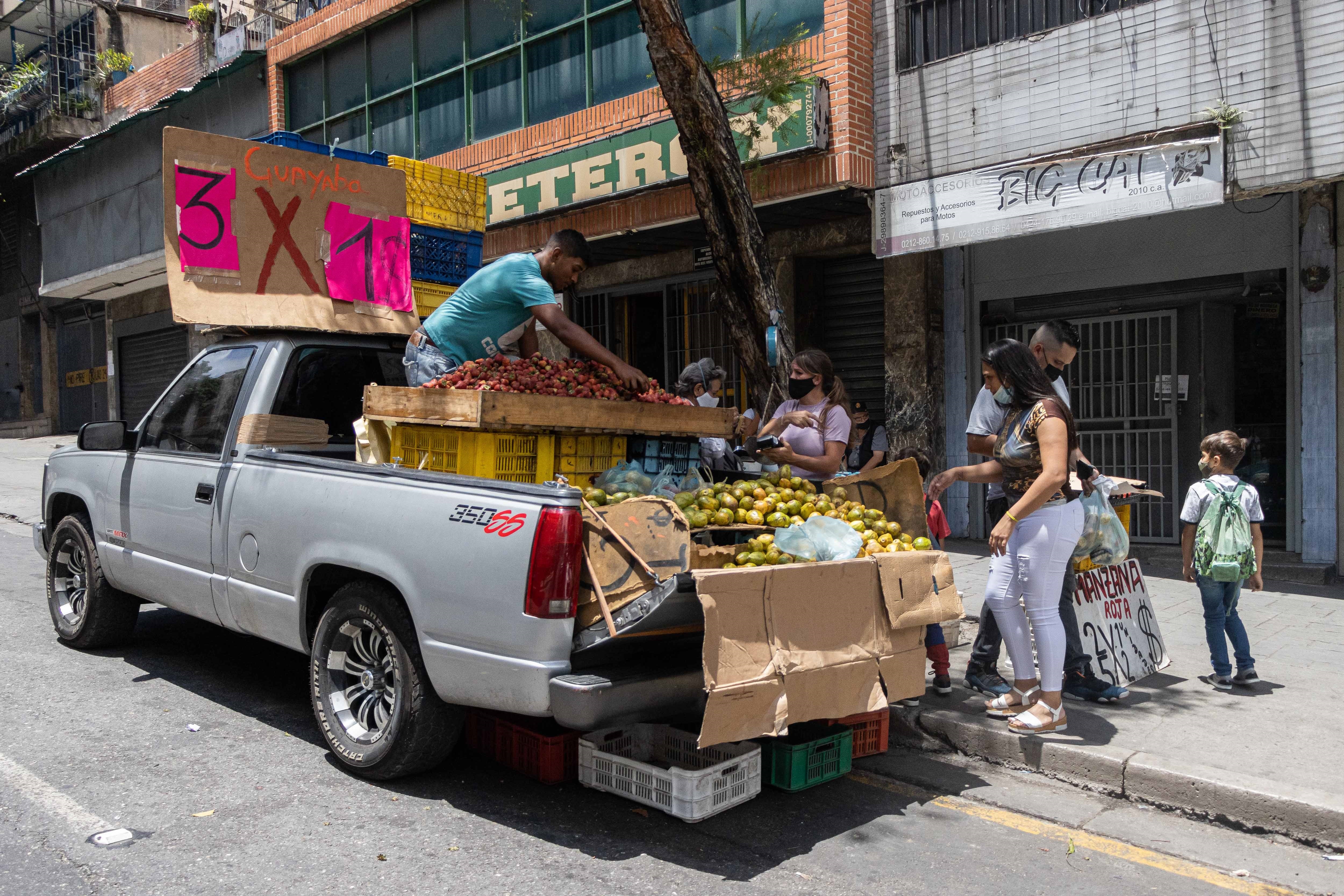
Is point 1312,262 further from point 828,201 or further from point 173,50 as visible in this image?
point 173,50

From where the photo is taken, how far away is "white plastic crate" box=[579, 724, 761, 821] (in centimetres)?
373

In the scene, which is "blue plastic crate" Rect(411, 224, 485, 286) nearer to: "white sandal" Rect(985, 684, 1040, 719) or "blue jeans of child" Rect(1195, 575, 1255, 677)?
"white sandal" Rect(985, 684, 1040, 719)

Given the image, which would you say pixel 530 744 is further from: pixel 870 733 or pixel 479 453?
pixel 870 733

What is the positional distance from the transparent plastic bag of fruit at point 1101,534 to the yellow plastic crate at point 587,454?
2.47 m

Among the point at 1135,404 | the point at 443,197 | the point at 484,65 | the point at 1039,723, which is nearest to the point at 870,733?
the point at 1039,723

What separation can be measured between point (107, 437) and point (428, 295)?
3541mm

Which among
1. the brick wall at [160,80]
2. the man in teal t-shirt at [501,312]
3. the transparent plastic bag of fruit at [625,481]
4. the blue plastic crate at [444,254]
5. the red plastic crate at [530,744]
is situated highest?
the brick wall at [160,80]

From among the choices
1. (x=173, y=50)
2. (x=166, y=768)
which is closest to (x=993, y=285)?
(x=166, y=768)

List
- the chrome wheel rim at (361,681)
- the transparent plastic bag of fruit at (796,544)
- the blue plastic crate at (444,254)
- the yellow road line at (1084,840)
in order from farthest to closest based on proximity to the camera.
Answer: the blue plastic crate at (444,254) → the chrome wheel rim at (361,681) → the transparent plastic bag of fruit at (796,544) → the yellow road line at (1084,840)

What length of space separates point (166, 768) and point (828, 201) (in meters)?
8.60

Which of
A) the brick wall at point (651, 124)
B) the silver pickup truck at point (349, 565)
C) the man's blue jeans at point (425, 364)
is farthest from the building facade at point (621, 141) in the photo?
the silver pickup truck at point (349, 565)

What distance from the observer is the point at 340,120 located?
16.2m

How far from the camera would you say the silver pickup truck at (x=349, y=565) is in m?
3.51

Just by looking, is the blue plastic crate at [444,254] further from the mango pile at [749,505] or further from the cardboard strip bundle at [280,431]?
the mango pile at [749,505]
